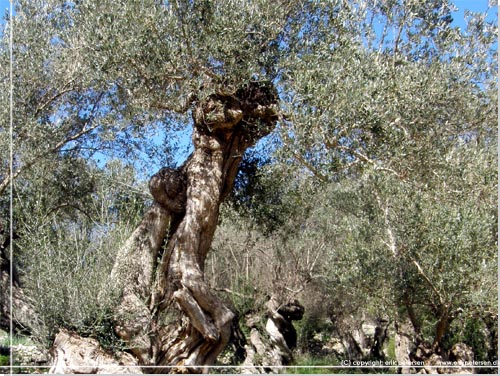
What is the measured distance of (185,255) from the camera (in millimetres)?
6699

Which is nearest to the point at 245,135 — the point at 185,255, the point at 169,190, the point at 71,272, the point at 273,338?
the point at 169,190

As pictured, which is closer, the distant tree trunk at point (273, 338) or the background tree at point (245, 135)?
the background tree at point (245, 135)

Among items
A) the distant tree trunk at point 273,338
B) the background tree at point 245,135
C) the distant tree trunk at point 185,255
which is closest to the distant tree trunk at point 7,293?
the background tree at point 245,135

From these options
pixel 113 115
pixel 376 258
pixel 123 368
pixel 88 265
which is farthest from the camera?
pixel 376 258

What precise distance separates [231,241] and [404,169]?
671cm

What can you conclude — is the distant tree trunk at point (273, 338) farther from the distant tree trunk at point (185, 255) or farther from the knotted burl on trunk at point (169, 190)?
the knotted burl on trunk at point (169, 190)

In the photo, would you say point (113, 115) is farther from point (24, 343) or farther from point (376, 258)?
point (376, 258)

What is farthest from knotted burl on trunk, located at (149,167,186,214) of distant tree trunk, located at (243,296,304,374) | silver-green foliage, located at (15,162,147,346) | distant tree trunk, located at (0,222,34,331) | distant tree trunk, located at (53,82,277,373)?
distant tree trunk, located at (243,296,304,374)

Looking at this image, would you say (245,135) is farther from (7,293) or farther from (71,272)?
(7,293)

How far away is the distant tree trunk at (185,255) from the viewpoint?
6.43m

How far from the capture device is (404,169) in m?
6.27

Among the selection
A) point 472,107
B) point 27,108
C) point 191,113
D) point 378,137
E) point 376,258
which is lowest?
point 376,258

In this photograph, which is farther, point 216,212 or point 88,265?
point 216,212

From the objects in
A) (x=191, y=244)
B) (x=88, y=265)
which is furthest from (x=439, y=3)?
(x=88, y=265)
